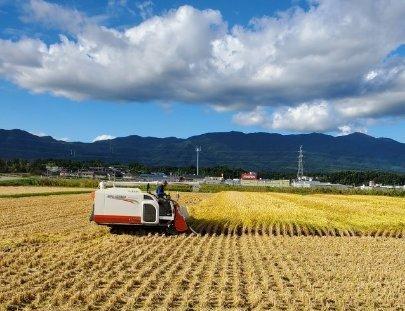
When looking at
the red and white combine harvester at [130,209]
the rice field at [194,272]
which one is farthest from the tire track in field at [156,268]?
the red and white combine harvester at [130,209]

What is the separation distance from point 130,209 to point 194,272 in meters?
8.11

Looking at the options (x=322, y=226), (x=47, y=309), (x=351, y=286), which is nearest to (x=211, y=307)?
(x=47, y=309)

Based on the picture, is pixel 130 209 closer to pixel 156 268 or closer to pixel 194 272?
pixel 156 268

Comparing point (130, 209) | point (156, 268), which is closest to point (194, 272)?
point (156, 268)

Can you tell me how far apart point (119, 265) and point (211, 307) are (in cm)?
467

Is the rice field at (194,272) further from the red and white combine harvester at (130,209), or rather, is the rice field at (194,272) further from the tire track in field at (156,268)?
the red and white combine harvester at (130,209)

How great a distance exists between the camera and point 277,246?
20.5 meters

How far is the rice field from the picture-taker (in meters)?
11.4

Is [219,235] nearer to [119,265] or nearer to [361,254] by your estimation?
[361,254]

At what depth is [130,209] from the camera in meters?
22.0

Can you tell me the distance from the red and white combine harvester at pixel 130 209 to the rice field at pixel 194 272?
61cm

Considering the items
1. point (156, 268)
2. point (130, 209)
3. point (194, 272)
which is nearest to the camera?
Result: point (194, 272)

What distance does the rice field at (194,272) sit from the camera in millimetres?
11391

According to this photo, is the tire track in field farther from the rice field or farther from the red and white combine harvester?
the red and white combine harvester
